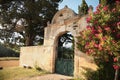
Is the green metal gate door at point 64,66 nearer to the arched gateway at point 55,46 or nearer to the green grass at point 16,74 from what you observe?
the arched gateway at point 55,46

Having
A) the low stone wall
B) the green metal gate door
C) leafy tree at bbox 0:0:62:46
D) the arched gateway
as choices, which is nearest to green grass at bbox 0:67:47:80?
the low stone wall

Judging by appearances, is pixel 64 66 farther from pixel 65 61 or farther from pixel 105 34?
pixel 105 34

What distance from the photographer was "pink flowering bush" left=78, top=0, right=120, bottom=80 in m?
6.49

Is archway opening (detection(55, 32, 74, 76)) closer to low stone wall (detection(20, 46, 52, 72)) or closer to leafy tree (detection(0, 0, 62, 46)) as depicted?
low stone wall (detection(20, 46, 52, 72))

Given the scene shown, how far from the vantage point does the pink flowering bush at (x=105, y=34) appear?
21.3 feet

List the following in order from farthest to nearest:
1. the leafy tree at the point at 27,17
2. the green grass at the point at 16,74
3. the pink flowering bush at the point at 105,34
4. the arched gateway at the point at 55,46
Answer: the leafy tree at the point at 27,17, the green grass at the point at 16,74, the arched gateway at the point at 55,46, the pink flowering bush at the point at 105,34

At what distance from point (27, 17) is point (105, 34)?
57.1 feet

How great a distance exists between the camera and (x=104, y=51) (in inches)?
272

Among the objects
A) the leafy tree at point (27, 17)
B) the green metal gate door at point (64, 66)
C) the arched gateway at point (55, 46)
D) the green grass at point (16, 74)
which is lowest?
the green grass at point (16, 74)

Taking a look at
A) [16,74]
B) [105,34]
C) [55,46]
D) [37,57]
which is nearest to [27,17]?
[37,57]

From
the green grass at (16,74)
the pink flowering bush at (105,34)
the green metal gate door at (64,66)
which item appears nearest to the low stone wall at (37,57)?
the green metal gate door at (64,66)

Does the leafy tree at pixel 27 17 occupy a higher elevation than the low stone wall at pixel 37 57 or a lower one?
Answer: higher

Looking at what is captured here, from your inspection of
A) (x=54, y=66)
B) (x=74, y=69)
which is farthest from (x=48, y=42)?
(x=74, y=69)

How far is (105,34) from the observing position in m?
6.99
